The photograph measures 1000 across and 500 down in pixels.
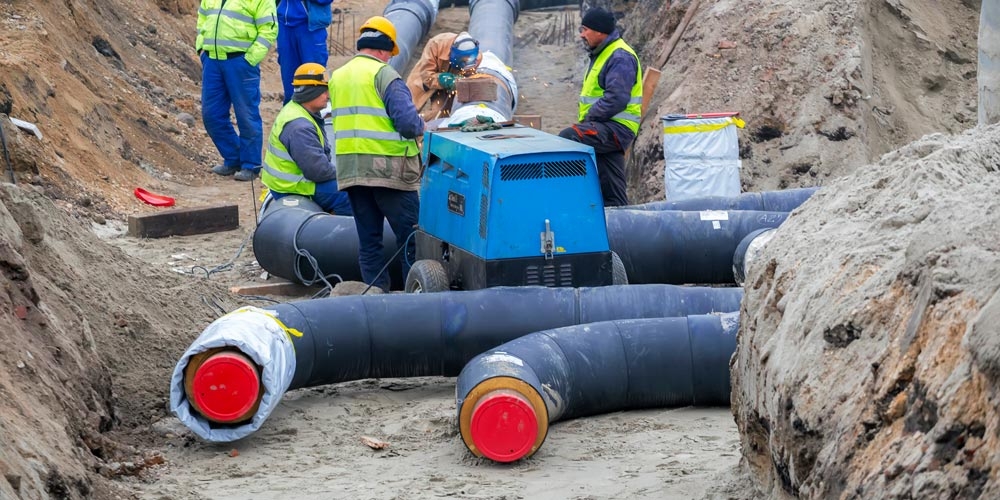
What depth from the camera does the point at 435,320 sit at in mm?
6562

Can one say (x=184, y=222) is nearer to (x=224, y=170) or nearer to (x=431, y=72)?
(x=224, y=170)

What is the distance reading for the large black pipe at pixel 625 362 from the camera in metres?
5.80

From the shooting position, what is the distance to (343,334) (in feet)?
21.1

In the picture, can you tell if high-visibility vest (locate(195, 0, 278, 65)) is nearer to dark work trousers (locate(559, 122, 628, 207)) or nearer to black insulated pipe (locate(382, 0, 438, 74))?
black insulated pipe (locate(382, 0, 438, 74))

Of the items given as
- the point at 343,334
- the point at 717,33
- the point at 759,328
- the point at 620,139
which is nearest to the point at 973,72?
the point at 717,33

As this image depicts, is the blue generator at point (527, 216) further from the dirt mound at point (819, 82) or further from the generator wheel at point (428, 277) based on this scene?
the dirt mound at point (819, 82)

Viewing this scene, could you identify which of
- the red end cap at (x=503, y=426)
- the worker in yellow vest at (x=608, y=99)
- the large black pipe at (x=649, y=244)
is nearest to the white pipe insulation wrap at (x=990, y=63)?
the large black pipe at (x=649, y=244)

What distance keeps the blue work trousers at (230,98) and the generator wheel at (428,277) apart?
218 inches

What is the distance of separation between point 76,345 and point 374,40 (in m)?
3.08

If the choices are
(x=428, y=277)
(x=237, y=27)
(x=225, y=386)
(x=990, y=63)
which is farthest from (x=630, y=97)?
(x=237, y=27)

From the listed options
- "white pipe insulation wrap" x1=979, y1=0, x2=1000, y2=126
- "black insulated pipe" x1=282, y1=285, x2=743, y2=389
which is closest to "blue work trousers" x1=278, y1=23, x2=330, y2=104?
"black insulated pipe" x1=282, y1=285, x2=743, y2=389

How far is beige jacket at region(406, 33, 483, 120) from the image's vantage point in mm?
10930

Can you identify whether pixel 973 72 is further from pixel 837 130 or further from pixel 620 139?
pixel 620 139

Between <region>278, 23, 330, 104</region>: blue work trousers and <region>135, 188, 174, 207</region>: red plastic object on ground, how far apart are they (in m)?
2.17
